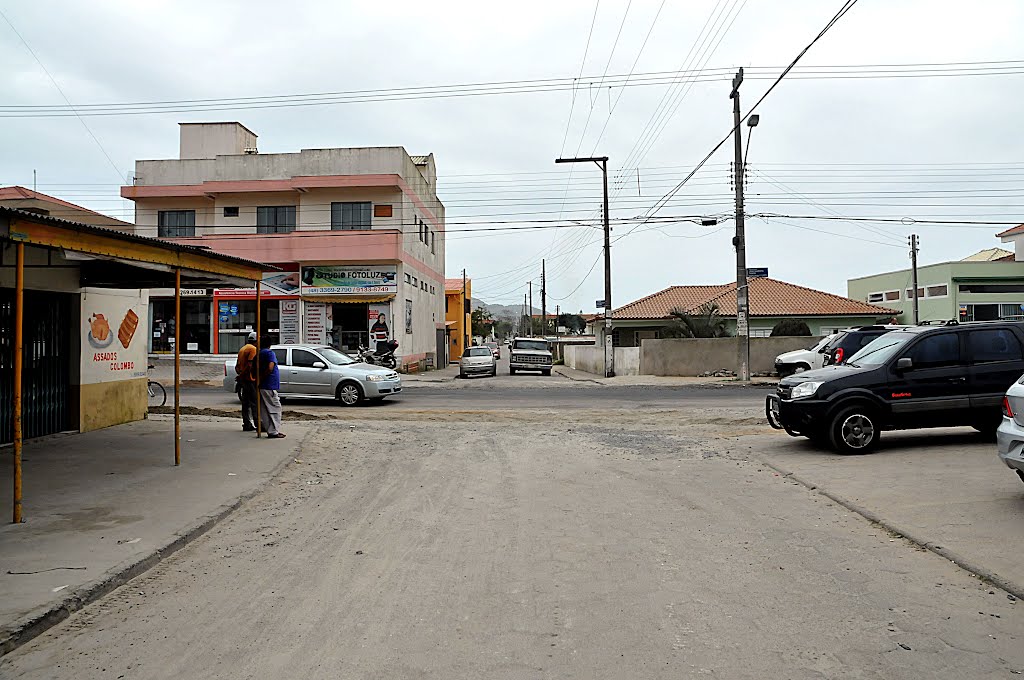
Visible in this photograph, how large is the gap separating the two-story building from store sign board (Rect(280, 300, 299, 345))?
0.04m

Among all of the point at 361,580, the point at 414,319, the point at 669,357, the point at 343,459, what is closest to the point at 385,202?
the point at 414,319

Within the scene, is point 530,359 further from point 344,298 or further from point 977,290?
point 977,290

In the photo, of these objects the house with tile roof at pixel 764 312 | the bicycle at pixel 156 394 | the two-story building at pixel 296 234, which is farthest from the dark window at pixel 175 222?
the house with tile roof at pixel 764 312

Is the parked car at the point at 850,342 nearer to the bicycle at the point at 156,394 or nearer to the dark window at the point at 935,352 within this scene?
the dark window at the point at 935,352

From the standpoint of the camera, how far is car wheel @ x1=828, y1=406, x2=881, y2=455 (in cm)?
1038

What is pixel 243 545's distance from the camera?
6.66 meters

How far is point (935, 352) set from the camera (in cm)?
1054

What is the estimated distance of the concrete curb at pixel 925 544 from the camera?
5.17 m

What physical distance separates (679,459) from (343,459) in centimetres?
483

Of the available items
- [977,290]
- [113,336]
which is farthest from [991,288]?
[113,336]

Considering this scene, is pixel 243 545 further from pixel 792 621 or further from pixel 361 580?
pixel 792 621

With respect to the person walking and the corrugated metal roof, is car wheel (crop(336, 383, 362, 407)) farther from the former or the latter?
the corrugated metal roof

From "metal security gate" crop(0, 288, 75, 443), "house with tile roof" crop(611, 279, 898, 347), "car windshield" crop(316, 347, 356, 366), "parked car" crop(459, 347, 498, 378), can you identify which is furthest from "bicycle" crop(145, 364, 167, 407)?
"house with tile roof" crop(611, 279, 898, 347)

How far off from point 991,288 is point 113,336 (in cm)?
6107
